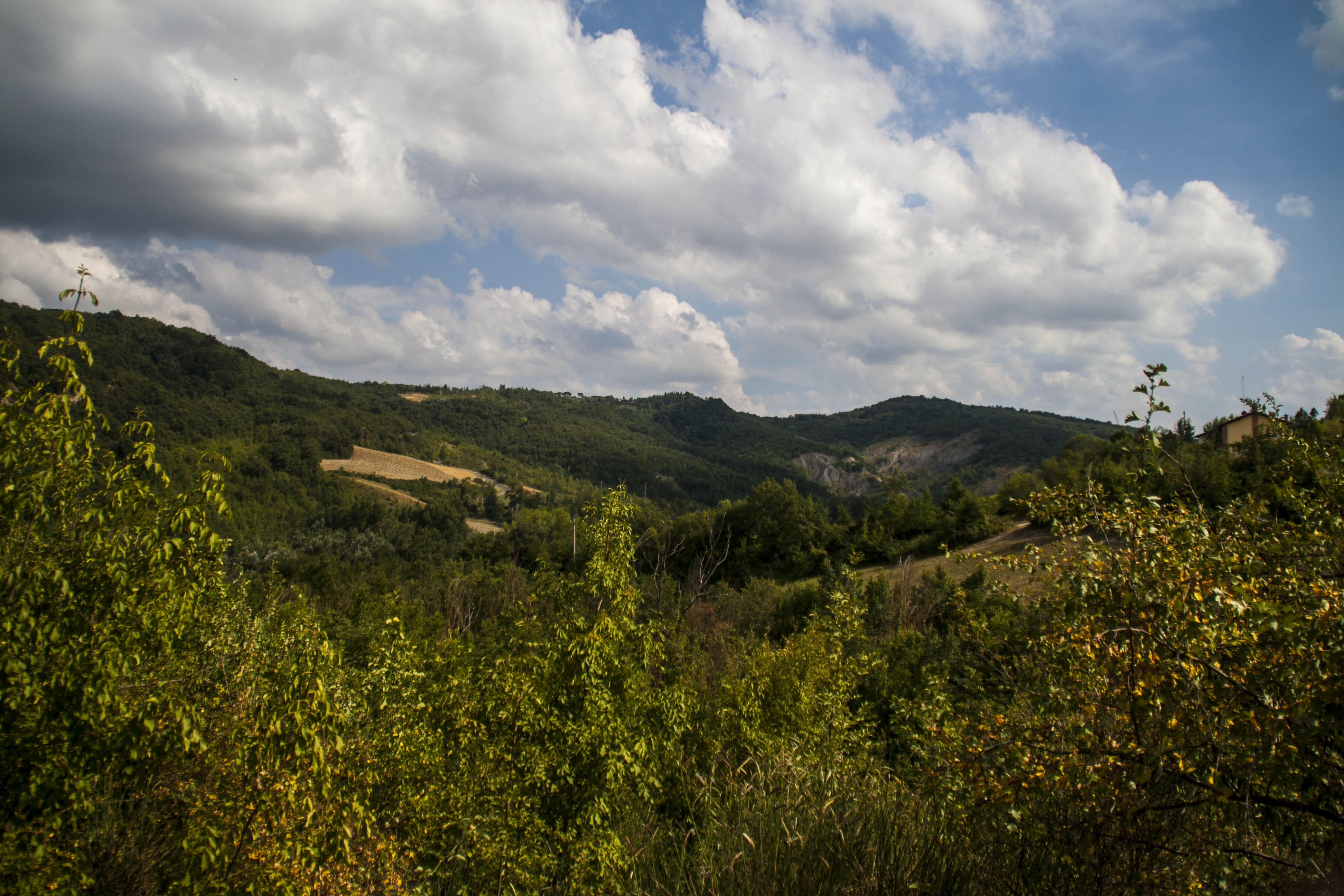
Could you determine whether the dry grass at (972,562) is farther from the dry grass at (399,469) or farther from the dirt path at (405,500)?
the dry grass at (399,469)

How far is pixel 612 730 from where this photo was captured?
9477 mm

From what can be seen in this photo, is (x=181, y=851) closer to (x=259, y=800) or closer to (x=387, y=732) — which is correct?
(x=387, y=732)

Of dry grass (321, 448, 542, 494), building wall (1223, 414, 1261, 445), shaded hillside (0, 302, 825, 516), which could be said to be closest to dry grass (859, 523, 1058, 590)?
building wall (1223, 414, 1261, 445)

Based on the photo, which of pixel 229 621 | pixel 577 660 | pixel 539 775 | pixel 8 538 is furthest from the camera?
pixel 229 621

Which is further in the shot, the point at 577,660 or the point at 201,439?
the point at 201,439

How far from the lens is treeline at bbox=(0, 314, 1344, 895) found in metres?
3.62

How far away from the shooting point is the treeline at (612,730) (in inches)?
143

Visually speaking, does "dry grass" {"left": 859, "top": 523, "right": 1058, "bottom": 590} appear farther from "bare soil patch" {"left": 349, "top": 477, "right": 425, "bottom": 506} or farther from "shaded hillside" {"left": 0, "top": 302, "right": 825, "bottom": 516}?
"bare soil patch" {"left": 349, "top": 477, "right": 425, "bottom": 506}

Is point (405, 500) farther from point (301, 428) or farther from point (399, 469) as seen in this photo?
point (301, 428)

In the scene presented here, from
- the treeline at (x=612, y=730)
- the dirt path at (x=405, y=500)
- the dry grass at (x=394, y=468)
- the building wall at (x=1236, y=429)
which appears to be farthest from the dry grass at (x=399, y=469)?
the treeline at (x=612, y=730)

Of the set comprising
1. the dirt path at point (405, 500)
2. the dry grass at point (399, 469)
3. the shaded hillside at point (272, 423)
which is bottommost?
the dirt path at point (405, 500)

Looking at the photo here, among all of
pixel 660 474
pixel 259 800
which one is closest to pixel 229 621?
pixel 259 800

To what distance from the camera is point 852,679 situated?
1869 centimetres

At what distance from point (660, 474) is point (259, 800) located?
175540 millimetres
